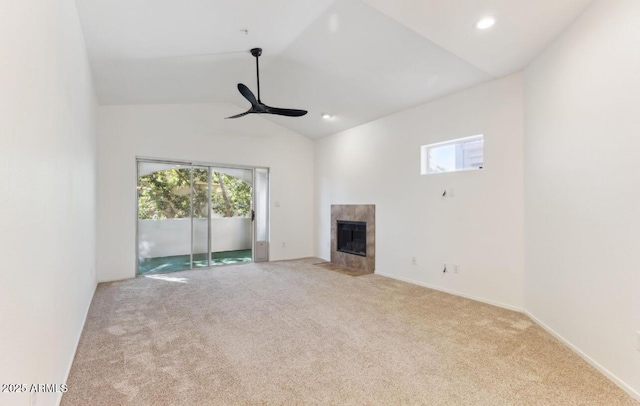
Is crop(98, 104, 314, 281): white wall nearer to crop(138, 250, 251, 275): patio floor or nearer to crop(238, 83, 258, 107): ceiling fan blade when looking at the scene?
crop(138, 250, 251, 275): patio floor

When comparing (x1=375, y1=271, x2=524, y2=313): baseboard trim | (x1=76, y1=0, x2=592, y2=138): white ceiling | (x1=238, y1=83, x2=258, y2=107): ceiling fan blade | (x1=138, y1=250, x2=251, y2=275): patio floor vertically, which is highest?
(x1=76, y1=0, x2=592, y2=138): white ceiling

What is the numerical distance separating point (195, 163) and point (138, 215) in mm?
1387

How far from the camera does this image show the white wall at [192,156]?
5.13 meters

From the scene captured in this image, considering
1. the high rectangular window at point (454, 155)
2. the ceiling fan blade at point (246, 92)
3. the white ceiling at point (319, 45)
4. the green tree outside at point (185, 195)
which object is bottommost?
the green tree outside at point (185, 195)

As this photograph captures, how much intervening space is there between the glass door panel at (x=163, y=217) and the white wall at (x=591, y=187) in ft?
18.2

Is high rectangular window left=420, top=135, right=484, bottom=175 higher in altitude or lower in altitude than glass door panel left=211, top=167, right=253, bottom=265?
higher

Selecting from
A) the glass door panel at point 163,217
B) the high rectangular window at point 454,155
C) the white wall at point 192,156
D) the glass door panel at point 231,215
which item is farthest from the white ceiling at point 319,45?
the glass door panel at point 231,215

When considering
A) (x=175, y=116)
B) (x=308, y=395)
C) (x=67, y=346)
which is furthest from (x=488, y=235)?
(x=175, y=116)

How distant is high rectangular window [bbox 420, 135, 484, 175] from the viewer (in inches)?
162

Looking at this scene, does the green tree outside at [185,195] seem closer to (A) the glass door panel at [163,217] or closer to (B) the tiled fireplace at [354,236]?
(A) the glass door panel at [163,217]

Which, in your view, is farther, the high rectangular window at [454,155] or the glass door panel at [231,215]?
the glass door panel at [231,215]

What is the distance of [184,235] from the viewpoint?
5.86 meters

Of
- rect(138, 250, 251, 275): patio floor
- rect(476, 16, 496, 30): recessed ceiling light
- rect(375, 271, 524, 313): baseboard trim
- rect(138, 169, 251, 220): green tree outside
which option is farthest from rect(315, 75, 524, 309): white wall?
rect(138, 250, 251, 275): patio floor

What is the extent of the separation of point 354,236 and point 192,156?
11.7 feet
